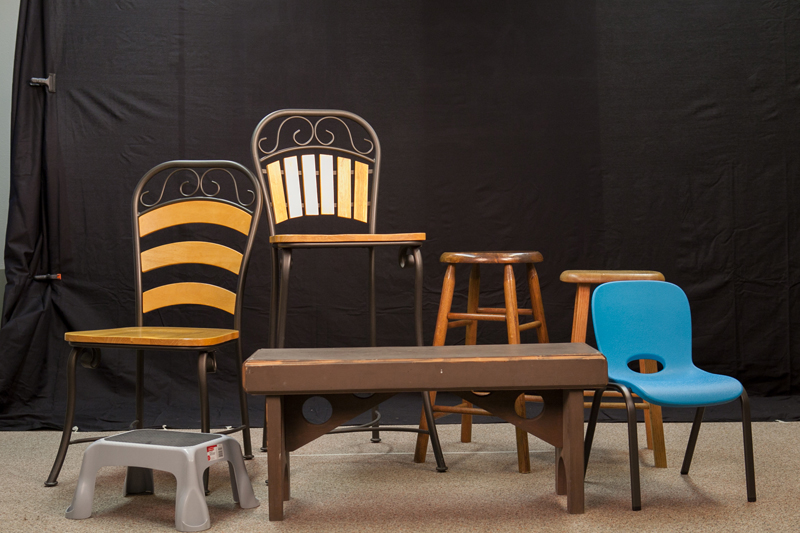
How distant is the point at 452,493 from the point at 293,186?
1167mm

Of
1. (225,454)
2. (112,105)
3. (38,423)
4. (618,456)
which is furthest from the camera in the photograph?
(112,105)

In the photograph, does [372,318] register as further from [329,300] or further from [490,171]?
[490,171]

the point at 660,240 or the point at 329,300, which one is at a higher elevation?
the point at 660,240

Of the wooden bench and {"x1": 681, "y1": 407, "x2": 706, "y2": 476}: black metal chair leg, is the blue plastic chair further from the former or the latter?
the wooden bench

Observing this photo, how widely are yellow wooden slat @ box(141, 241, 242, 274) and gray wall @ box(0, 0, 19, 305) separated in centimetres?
151

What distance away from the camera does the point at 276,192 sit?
242 cm

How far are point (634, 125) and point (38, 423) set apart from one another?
3.09 metres

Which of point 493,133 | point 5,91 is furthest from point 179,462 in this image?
point 5,91

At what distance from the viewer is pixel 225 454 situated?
5.96 feet

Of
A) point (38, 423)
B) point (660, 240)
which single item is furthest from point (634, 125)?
point (38, 423)

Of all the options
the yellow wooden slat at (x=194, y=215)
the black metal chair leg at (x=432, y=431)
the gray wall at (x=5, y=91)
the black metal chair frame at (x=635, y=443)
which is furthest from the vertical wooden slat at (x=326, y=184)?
the gray wall at (x=5, y=91)

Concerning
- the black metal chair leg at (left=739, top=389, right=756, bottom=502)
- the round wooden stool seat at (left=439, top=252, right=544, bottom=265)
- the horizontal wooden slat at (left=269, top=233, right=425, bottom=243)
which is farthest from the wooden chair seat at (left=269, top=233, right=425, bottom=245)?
the black metal chair leg at (left=739, top=389, right=756, bottom=502)

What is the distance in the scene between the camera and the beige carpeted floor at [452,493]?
1.75m

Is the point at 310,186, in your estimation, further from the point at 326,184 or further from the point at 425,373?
the point at 425,373
